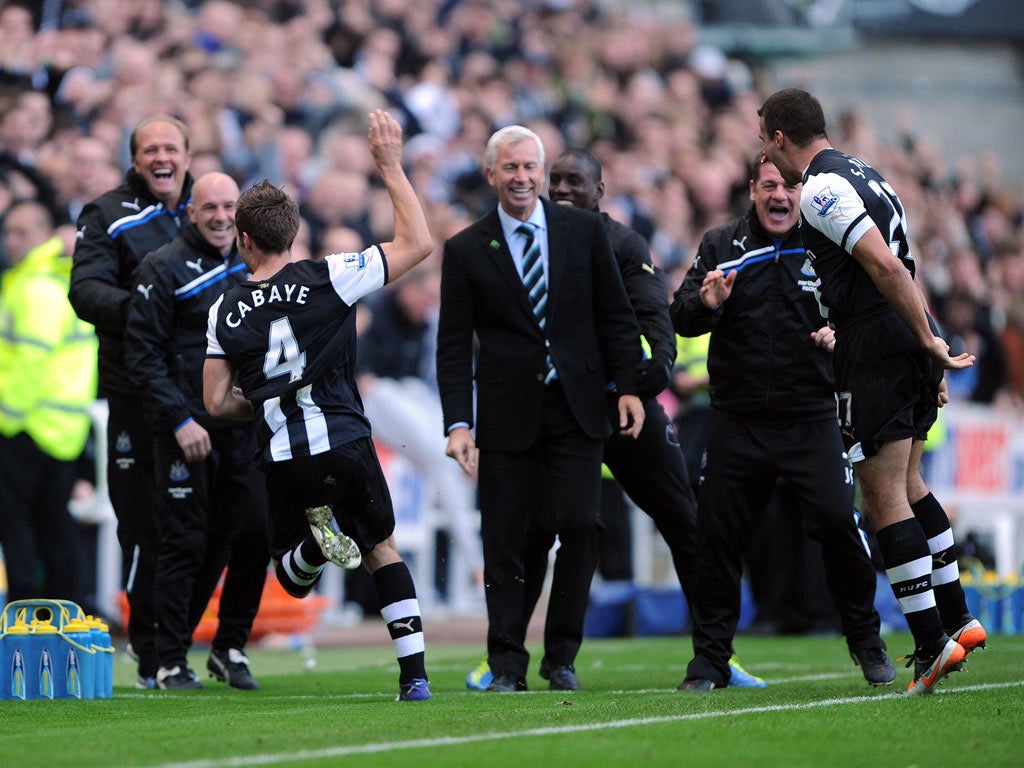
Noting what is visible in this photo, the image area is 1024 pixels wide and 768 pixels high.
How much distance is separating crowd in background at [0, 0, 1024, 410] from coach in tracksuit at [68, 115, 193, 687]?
11.0ft

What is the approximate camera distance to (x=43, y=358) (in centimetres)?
1166

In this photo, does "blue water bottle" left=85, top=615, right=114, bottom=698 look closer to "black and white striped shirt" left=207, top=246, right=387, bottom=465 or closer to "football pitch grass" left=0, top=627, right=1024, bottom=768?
"football pitch grass" left=0, top=627, right=1024, bottom=768

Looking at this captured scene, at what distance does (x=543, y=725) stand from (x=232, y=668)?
2.81 meters

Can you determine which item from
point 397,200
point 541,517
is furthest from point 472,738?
point 541,517

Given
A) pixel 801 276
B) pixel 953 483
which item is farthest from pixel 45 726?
pixel 953 483

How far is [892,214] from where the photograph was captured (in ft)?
22.7

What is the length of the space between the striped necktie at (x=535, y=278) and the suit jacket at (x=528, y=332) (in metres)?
0.03

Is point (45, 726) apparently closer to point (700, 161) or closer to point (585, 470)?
point (585, 470)

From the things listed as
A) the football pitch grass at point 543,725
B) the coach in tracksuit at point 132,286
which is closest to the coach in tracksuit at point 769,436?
the football pitch grass at point 543,725

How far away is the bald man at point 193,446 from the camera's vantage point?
8.32 meters

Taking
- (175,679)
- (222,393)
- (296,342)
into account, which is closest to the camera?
(296,342)

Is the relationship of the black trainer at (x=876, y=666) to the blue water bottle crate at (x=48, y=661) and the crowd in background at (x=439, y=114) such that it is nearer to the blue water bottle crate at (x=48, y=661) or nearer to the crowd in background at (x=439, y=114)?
the blue water bottle crate at (x=48, y=661)

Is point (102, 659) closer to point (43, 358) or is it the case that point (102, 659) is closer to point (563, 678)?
point (563, 678)

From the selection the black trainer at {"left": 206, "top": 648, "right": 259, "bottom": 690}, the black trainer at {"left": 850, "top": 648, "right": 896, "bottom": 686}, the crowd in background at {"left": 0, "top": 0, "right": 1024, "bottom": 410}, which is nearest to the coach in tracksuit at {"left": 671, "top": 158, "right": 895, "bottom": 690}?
the black trainer at {"left": 850, "top": 648, "right": 896, "bottom": 686}
